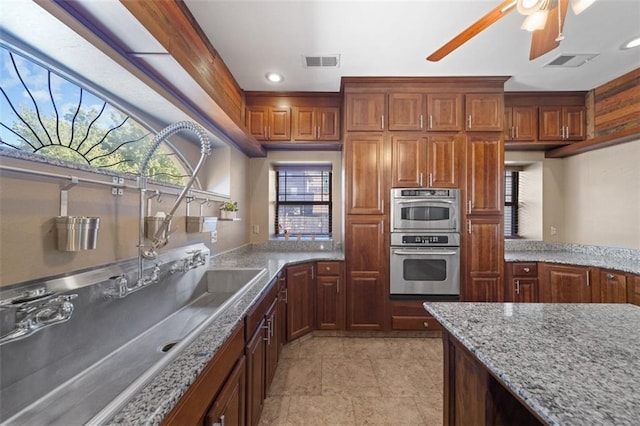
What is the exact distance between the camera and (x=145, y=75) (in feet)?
5.12

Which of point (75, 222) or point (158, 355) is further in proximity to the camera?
point (158, 355)

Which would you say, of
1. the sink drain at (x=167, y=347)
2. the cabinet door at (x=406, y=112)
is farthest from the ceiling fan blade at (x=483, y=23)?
the sink drain at (x=167, y=347)

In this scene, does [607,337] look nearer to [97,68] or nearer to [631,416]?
[631,416]

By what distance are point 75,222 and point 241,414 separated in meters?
1.09

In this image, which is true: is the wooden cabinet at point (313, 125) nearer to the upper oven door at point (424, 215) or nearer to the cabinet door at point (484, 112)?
the upper oven door at point (424, 215)

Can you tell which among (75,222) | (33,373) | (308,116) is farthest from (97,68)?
(308,116)

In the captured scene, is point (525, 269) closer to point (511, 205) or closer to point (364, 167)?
point (511, 205)

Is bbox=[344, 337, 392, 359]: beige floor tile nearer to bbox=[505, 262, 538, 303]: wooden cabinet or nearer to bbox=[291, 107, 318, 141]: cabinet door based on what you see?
bbox=[505, 262, 538, 303]: wooden cabinet

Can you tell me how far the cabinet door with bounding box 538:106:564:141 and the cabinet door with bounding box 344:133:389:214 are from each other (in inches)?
81.0

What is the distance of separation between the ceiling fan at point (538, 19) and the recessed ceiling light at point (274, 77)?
161 cm

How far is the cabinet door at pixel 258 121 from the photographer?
121 inches

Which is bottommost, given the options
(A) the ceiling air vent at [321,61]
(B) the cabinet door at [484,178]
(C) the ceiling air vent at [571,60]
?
(B) the cabinet door at [484,178]

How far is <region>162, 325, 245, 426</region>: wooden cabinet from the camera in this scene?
2.34 feet

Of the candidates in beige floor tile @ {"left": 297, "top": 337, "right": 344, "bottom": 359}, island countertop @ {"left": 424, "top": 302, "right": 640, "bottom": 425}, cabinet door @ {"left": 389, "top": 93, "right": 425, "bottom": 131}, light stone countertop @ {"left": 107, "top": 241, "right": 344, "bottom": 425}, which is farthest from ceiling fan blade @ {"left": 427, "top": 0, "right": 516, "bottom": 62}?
beige floor tile @ {"left": 297, "top": 337, "right": 344, "bottom": 359}
